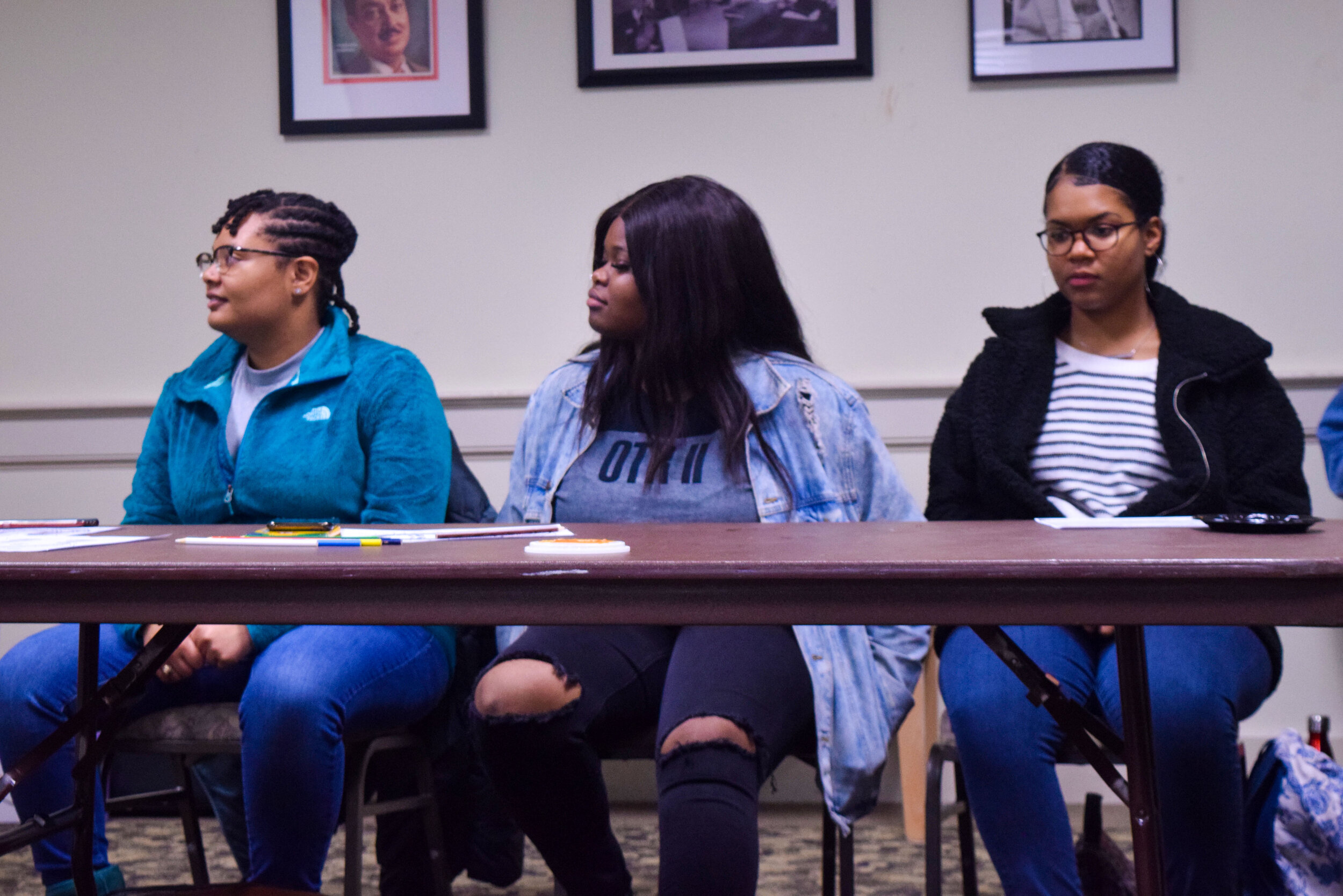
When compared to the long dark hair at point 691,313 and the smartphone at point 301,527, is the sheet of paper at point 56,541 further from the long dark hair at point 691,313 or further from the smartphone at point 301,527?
the long dark hair at point 691,313

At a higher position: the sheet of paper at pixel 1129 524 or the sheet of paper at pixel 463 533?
the sheet of paper at pixel 463 533

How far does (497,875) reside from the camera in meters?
1.71

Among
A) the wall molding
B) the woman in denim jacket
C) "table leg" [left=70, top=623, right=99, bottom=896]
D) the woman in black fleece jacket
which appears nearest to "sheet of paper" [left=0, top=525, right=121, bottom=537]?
"table leg" [left=70, top=623, right=99, bottom=896]

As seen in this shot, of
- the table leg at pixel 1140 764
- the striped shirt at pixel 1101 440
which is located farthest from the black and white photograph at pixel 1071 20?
the table leg at pixel 1140 764

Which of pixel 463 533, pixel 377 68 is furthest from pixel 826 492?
pixel 377 68

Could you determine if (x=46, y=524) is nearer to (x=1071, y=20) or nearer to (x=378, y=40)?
(x=378, y=40)

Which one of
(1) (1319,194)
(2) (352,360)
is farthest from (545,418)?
(1) (1319,194)

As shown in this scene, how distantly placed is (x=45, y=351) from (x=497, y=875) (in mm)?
1705

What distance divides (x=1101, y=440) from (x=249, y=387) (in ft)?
4.29

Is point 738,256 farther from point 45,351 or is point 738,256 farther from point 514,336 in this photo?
point 45,351

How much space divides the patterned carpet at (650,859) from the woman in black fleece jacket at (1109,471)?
66cm

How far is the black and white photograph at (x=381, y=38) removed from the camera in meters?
2.50

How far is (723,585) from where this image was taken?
34.1 inches

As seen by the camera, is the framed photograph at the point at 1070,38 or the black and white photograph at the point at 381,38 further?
the black and white photograph at the point at 381,38
